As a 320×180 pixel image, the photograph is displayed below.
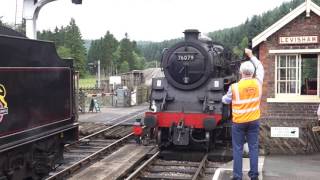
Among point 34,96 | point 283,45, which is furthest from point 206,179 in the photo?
point 283,45

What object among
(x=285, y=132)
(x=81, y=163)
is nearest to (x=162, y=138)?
(x=81, y=163)

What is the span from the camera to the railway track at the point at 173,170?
9.19 metres

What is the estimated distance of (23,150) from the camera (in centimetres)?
763

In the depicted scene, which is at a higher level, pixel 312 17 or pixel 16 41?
pixel 312 17

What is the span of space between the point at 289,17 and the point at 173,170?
6.00m

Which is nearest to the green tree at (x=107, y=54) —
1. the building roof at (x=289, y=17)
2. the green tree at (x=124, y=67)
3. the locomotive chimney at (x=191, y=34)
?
the green tree at (x=124, y=67)

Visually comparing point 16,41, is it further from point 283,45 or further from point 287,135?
point 283,45

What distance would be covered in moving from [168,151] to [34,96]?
4703mm

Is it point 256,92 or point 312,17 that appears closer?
point 256,92

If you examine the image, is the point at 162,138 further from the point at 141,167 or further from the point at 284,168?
the point at 284,168

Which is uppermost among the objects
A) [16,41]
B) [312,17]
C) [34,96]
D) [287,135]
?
[312,17]

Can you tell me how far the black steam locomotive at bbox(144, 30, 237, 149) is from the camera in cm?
1119

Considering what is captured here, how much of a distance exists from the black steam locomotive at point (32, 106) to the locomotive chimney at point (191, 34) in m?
3.49

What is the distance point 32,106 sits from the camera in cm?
765
